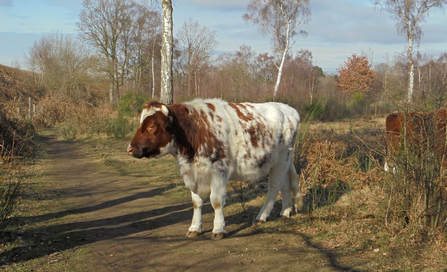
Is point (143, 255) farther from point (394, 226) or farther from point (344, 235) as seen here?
point (394, 226)

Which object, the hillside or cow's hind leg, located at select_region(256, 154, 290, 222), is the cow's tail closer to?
cow's hind leg, located at select_region(256, 154, 290, 222)

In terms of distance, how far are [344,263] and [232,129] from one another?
2150 millimetres

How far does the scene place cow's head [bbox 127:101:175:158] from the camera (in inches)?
186

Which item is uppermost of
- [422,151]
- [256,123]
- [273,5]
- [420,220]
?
[273,5]

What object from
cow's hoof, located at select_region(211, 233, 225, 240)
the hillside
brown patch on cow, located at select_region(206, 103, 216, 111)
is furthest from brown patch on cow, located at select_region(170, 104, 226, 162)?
the hillside

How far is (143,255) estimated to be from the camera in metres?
4.47

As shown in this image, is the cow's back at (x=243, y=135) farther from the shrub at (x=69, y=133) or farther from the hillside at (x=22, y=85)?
the hillside at (x=22, y=85)

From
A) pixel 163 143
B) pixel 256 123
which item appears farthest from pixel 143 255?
pixel 256 123

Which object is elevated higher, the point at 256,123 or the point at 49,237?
the point at 256,123

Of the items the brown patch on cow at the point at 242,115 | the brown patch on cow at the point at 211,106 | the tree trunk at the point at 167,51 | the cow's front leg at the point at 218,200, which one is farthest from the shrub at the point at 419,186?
the tree trunk at the point at 167,51

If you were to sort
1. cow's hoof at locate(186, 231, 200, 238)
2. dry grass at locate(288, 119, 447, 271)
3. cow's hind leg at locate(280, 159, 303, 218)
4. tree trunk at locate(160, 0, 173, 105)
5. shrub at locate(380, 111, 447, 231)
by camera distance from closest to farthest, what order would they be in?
dry grass at locate(288, 119, 447, 271), shrub at locate(380, 111, 447, 231), cow's hoof at locate(186, 231, 200, 238), cow's hind leg at locate(280, 159, 303, 218), tree trunk at locate(160, 0, 173, 105)

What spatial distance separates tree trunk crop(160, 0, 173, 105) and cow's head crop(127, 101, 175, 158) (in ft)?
26.2

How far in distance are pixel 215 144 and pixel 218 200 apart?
0.74 metres

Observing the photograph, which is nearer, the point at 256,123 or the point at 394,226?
the point at 394,226
